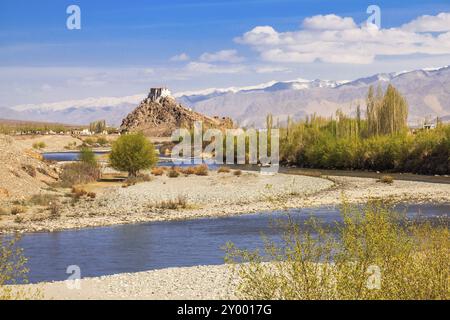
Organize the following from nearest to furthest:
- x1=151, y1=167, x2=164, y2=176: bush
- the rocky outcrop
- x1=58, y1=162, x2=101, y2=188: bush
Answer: x1=58, y1=162, x2=101, y2=188: bush < x1=151, y1=167, x2=164, y2=176: bush < the rocky outcrop

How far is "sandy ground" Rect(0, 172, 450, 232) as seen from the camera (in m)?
27.1

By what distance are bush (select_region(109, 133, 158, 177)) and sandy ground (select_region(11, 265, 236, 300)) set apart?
30093mm

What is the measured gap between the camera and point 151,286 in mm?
14578

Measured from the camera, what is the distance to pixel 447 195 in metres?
34.8

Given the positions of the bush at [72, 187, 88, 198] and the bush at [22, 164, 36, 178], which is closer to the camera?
the bush at [72, 187, 88, 198]

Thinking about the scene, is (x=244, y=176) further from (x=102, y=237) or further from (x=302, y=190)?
(x=102, y=237)

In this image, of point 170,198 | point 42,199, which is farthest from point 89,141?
point 42,199

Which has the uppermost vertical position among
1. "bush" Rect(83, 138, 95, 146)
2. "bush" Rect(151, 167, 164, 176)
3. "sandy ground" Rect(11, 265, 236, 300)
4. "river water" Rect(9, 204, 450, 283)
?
"bush" Rect(83, 138, 95, 146)

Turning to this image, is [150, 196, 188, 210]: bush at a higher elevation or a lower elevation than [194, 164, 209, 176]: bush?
lower

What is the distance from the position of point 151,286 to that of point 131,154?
32.1m

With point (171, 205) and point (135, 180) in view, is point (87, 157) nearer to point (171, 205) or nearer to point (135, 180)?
point (135, 180)

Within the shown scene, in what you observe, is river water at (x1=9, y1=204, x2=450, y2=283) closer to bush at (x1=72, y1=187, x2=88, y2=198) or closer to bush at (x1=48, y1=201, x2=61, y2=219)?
bush at (x1=48, y1=201, x2=61, y2=219)

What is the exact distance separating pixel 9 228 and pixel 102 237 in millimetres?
4281

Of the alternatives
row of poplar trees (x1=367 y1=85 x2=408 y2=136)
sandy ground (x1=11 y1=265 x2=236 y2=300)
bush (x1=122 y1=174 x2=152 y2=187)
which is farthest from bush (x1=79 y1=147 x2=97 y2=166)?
sandy ground (x1=11 y1=265 x2=236 y2=300)
